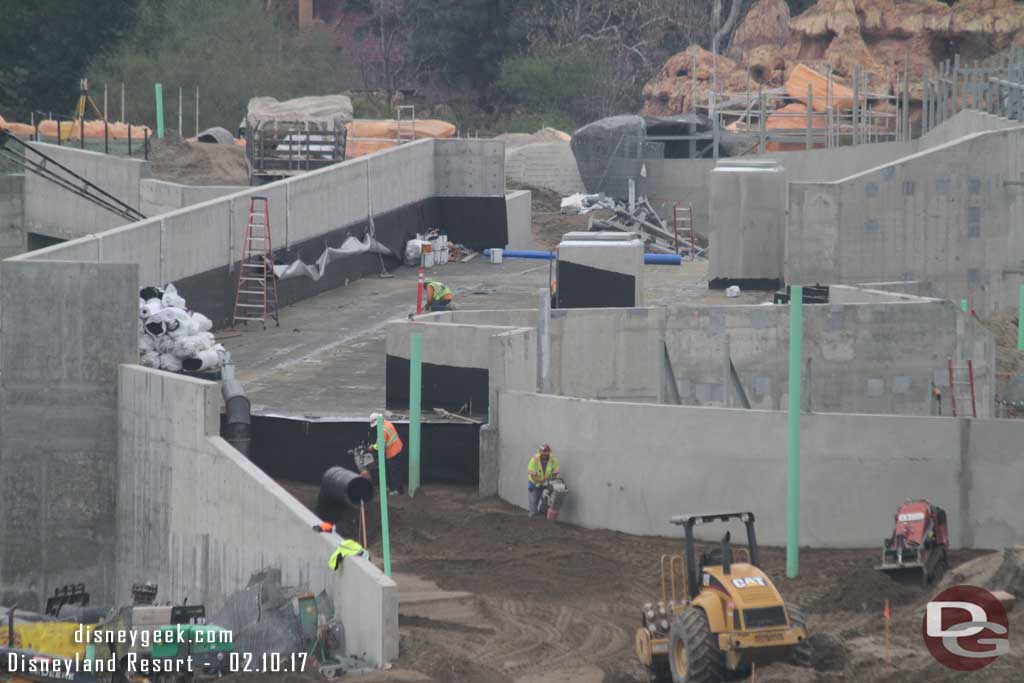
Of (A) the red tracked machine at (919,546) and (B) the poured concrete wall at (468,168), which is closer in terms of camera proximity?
(A) the red tracked machine at (919,546)

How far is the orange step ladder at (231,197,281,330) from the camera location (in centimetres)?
3669

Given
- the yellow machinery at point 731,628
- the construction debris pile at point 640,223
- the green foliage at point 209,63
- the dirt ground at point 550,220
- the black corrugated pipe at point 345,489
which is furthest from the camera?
the green foliage at point 209,63

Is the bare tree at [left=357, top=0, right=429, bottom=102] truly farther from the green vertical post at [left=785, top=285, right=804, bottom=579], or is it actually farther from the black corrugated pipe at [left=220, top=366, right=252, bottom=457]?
the green vertical post at [left=785, top=285, right=804, bottom=579]

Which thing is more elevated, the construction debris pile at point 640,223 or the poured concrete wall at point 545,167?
the poured concrete wall at point 545,167

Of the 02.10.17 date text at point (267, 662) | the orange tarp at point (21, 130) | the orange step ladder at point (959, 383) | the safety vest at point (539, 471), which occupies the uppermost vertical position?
the orange tarp at point (21, 130)

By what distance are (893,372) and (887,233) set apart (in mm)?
5800

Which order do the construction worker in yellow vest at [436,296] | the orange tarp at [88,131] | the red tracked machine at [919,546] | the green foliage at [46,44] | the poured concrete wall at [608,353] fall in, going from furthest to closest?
the green foliage at [46,44] → the orange tarp at [88,131] → the construction worker in yellow vest at [436,296] → the poured concrete wall at [608,353] → the red tracked machine at [919,546]

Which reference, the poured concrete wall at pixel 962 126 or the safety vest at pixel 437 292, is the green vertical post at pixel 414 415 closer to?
the safety vest at pixel 437 292

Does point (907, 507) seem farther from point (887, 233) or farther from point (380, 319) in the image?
point (380, 319)

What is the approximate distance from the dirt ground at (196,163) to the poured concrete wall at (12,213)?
3.36m

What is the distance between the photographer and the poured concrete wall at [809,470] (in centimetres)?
2297

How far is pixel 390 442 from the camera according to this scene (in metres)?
25.9

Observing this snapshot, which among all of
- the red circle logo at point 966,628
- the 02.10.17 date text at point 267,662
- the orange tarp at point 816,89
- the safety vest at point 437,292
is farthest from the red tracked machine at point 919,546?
the orange tarp at point 816,89

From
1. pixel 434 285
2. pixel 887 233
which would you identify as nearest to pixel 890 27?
pixel 887 233
